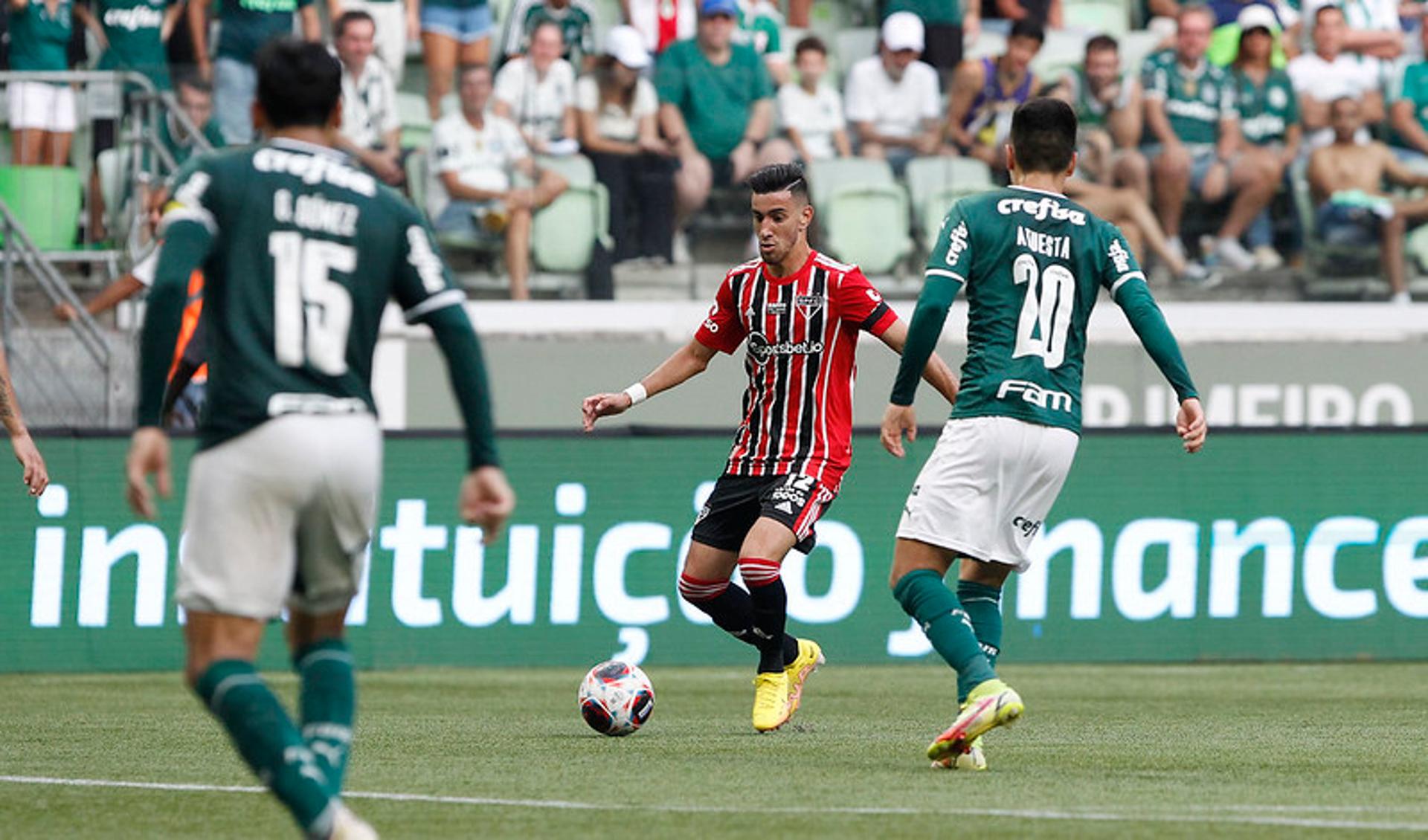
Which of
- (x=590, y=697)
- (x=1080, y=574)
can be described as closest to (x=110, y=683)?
(x=590, y=697)

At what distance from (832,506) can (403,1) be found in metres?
5.39

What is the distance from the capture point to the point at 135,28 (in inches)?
651

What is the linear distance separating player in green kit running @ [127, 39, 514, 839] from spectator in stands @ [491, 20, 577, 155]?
35.2 ft

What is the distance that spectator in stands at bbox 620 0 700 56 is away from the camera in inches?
694

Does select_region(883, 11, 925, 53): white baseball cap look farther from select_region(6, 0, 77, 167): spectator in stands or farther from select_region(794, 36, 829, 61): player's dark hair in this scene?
select_region(6, 0, 77, 167): spectator in stands

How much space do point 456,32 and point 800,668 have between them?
27.8ft

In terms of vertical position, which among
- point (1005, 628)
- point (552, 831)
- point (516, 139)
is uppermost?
point (516, 139)

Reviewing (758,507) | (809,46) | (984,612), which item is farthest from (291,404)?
(809,46)

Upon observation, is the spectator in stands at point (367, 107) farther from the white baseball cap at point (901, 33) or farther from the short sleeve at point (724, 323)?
the short sleeve at point (724, 323)

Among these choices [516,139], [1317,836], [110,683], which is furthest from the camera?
[516,139]

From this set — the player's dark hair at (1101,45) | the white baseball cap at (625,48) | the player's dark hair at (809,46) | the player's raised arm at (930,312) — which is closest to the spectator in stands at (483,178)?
the white baseball cap at (625,48)

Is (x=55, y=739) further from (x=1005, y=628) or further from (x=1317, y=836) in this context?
(x=1005, y=628)

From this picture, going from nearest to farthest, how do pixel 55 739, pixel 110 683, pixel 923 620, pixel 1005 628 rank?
pixel 923 620 < pixel 55 739 < pixel 110 683 < pixel 1005 628

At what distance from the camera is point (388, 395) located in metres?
16.6
